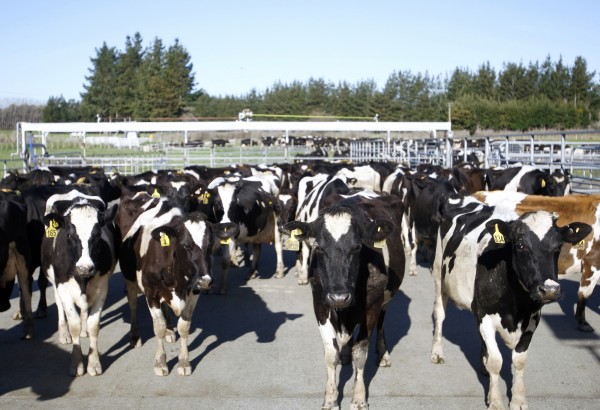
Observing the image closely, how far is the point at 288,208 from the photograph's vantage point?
41.8 feet

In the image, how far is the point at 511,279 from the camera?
5.49 m

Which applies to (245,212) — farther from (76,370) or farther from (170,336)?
(76,370)

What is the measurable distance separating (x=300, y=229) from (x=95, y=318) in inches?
101

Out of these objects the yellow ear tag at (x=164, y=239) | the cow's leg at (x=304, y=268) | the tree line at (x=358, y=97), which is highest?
the tree line at (x=358, y=97)

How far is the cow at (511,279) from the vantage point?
5215 mm

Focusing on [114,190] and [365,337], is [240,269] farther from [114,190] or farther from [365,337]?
[365,337]

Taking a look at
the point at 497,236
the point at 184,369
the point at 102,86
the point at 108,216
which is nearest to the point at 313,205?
the point at 108,216

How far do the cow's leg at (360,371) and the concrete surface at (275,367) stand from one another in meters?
0.25

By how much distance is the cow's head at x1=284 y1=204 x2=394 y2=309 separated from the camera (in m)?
5.20

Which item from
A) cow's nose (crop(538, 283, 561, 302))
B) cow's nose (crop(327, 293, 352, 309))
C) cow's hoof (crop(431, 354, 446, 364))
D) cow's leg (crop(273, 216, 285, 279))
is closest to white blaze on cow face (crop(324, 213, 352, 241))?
cow's nose (crop(327, 293, 352, 309))

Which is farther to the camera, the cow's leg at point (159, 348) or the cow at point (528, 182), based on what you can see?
the cow at point (528, 182)

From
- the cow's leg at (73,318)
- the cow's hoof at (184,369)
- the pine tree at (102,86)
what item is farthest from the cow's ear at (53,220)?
the pine tree at (102,86)

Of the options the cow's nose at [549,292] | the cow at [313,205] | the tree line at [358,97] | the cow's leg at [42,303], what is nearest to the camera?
the cow's nose at [549,292]

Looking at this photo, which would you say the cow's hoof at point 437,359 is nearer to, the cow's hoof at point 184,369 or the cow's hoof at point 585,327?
the cow's hoof at point 585,327
